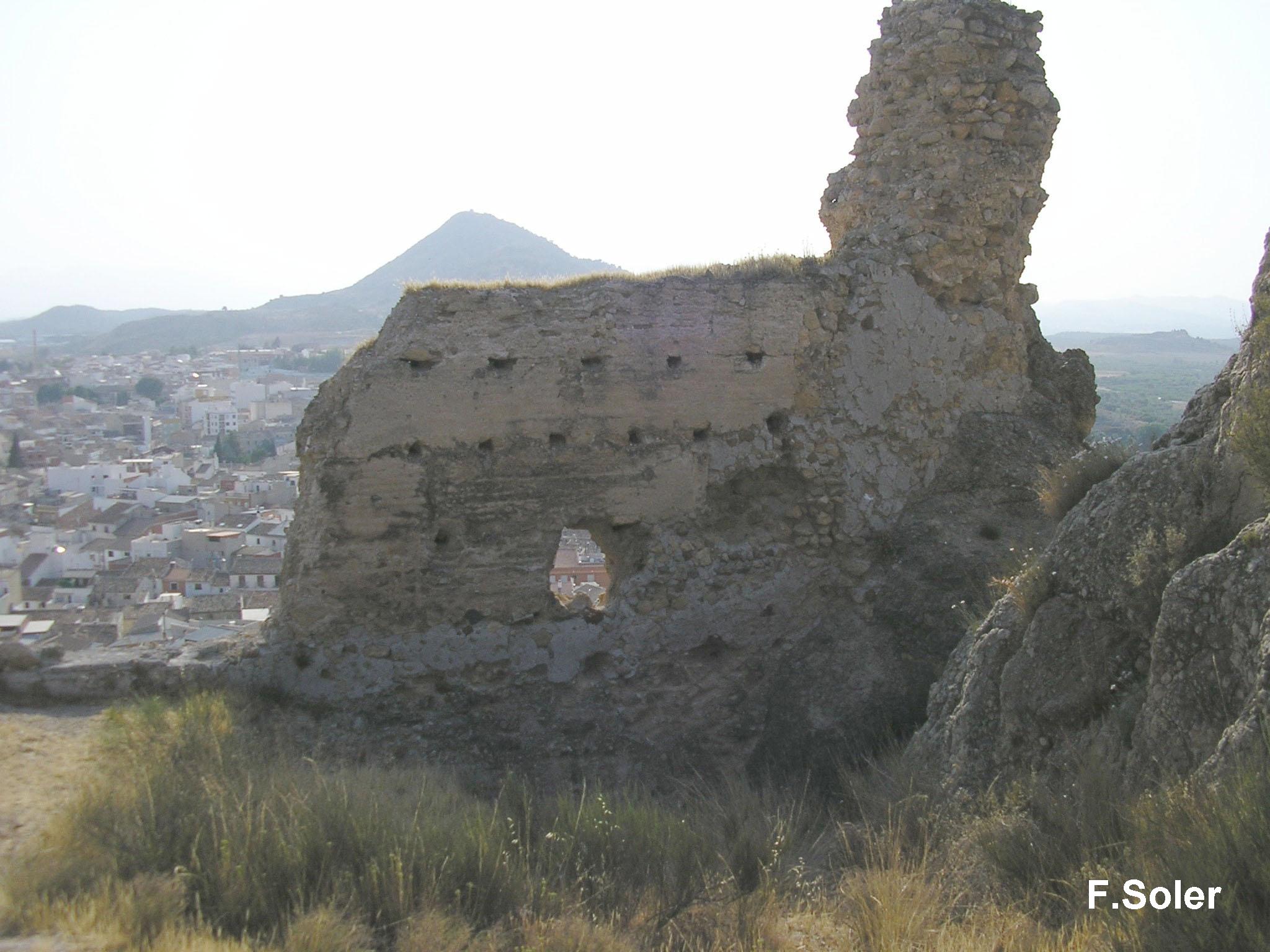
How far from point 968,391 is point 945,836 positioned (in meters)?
4.26

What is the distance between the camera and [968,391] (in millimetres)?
7828

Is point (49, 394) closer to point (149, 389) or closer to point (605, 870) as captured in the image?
point (149, 389)

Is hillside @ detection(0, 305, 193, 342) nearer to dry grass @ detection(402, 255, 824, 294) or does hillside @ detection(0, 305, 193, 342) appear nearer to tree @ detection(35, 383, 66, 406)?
tree @ detection(35, 383, 66, 406)

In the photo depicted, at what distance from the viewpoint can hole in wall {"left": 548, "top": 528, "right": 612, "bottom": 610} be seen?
14.0m

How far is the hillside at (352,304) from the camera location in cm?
7869

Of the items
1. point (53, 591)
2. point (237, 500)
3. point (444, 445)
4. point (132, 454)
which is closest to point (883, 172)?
point (444, 445)

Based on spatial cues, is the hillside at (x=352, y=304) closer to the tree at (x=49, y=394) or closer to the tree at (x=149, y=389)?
the tree at (x=149, y=389)

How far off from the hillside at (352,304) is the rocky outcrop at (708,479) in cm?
6405

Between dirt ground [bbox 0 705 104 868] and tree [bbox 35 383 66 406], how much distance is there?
5741 centimetres

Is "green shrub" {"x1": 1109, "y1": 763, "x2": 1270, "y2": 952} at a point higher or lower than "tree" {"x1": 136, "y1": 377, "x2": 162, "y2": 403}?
lower

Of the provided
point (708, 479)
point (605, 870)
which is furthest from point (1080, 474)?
point (605, 870)

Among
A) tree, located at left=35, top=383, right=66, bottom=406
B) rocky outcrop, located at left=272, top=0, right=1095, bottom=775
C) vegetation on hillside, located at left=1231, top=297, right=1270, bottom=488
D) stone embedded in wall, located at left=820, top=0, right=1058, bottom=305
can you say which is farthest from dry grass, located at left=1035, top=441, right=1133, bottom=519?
tree, located at left=35, top=383, right=66, bottom=406

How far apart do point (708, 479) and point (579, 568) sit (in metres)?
11.5

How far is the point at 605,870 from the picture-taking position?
443 centimetres
